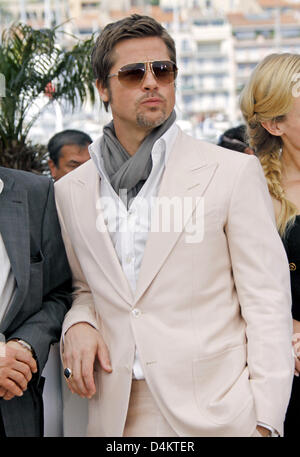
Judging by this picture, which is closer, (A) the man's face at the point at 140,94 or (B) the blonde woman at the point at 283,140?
(A) the man's face at the point at 140,94

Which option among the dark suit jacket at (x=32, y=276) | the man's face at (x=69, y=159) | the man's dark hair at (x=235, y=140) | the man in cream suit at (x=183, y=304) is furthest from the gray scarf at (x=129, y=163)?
the man's dark hair at (x=235, y=140)

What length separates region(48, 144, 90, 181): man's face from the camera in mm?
5770

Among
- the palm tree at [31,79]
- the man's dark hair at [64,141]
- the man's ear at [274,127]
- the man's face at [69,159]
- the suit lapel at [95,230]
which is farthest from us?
the palm tree at [31,79]

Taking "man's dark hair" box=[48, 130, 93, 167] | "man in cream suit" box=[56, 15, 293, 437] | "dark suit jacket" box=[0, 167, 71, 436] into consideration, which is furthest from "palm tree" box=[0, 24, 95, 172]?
"man in cream suit" box=[56, 15, 293, 437]

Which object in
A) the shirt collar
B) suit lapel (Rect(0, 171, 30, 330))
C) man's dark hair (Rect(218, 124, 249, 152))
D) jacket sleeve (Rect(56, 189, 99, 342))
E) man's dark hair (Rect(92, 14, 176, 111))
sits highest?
man's dark hair (Rect(92, 14, 176, 111))

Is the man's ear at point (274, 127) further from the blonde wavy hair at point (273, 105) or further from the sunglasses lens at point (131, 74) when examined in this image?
the sunglasses lens at point (131, 74)

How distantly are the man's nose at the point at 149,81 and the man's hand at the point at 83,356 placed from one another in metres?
0.89

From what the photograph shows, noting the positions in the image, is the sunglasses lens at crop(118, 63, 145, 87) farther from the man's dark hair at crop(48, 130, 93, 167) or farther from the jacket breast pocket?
the man's dark hair at crop(48, 130, 93, 167)

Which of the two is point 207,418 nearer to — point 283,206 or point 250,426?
point 250,426

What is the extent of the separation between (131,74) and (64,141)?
3488 millimetres

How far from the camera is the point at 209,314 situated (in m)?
2.24

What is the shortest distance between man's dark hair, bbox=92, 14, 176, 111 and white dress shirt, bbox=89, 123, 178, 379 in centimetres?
37

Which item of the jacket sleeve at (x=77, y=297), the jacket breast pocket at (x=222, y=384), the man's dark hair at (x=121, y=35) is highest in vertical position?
the man's dark hair at (x=121, y=35)

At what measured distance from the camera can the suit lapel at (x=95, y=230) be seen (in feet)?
7.57
